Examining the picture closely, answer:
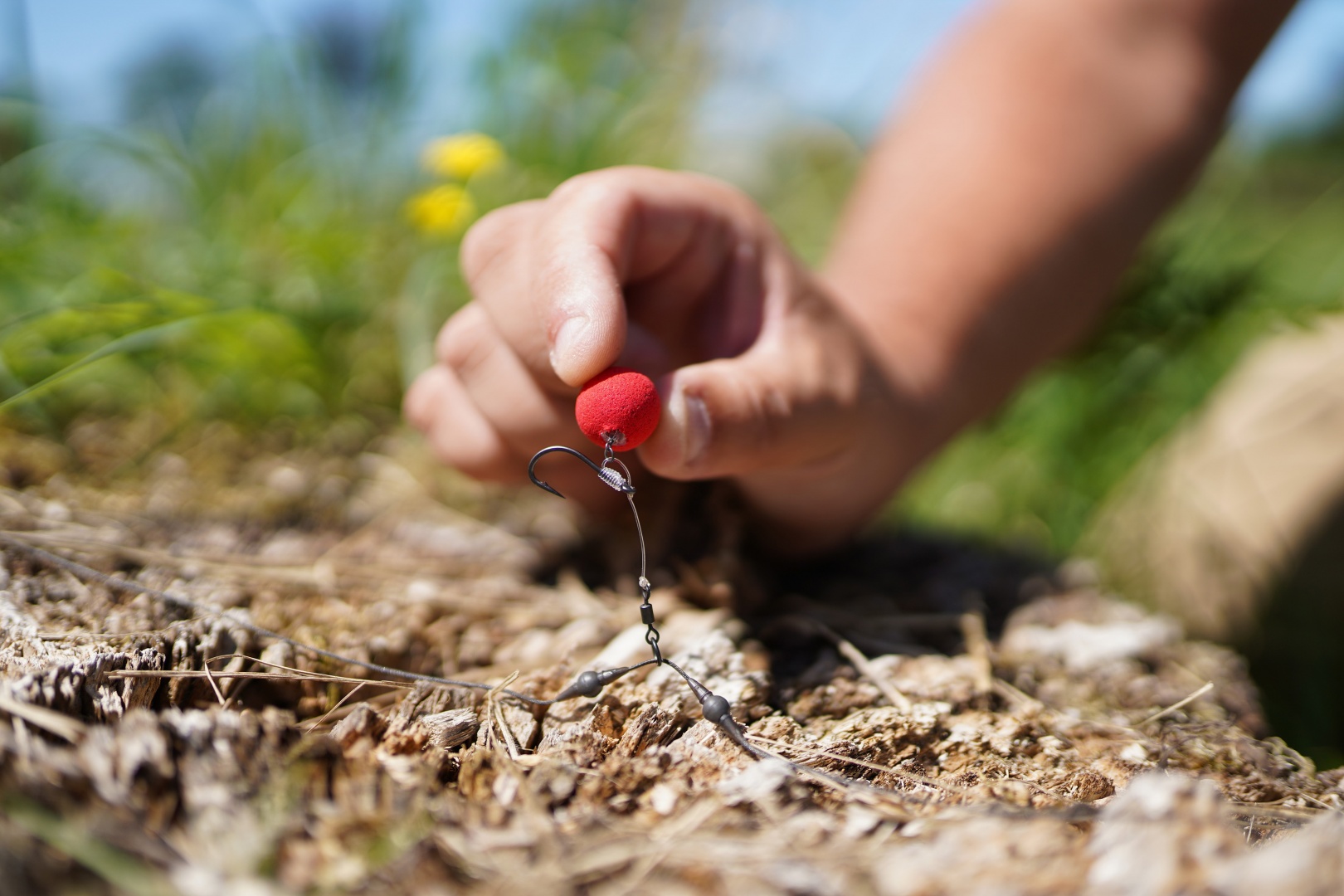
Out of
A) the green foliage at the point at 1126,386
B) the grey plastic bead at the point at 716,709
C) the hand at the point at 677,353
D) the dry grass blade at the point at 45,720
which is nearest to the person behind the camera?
the dry grass blade at the point at 45,720

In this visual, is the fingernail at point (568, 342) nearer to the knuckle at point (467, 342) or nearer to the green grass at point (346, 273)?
the knuckle at point (467, 342)

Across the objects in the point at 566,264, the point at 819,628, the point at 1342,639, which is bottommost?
the point at 1342,639

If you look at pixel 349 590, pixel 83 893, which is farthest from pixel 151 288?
pixel 83 893

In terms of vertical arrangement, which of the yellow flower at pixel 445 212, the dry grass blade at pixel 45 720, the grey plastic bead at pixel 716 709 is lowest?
the grey plastic bead at pixel 716 709

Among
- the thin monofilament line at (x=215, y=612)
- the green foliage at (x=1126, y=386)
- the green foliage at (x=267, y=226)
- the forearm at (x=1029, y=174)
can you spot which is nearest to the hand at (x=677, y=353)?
the forearm at (x=1029, y=174)

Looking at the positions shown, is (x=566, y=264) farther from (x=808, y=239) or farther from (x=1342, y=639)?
(x=808, y=239)

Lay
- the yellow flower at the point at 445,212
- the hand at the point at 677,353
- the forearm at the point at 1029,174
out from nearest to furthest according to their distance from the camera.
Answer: the hand at the point at 677,353, the forearm at the point at 1029,174, the yellow flower at the point at 445,212

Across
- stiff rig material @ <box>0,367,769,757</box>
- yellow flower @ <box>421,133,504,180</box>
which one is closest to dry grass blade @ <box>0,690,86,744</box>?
stiff rig material @ <box>0,367,769,757</box>

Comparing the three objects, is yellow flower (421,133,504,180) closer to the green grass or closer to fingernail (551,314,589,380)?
the green grass
